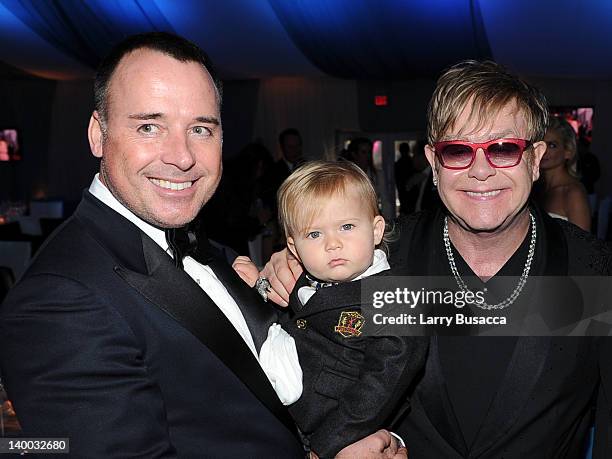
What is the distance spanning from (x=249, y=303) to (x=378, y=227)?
19.3 inches

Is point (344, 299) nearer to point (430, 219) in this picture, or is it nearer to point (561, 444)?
point (430, 219)

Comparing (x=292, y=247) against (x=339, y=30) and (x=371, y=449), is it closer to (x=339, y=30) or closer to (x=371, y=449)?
(x=371, y=449)

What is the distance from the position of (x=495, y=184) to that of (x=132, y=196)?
3.49 ft

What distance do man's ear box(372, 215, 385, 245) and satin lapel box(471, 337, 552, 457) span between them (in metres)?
0.55

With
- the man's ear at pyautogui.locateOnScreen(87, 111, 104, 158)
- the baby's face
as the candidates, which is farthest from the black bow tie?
the baby's face

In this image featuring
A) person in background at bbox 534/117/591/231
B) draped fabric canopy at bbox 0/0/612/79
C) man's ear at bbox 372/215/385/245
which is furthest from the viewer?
draped fabric canopy at bbox 0/0/612/79

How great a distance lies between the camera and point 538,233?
2.10m

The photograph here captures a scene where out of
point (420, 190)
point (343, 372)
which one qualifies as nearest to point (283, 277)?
point (343, 372)

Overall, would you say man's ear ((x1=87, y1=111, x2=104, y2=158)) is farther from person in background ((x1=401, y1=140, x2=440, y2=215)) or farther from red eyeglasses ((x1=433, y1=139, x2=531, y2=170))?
person in background ((x1=401, y1=140, x2=440, y2=215))

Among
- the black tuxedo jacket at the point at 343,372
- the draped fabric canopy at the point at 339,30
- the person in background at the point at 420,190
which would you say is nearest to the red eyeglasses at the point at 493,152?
the black tuxedo jacket at the point at 343,372

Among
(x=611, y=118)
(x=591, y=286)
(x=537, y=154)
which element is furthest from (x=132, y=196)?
(x=611, y=118)

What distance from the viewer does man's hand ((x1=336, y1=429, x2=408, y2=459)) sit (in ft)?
6.14

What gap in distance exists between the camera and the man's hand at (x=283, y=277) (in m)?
2.30

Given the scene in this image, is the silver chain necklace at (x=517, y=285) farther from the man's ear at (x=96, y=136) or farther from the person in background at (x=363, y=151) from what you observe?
the person in background at (x=363, y=151)
